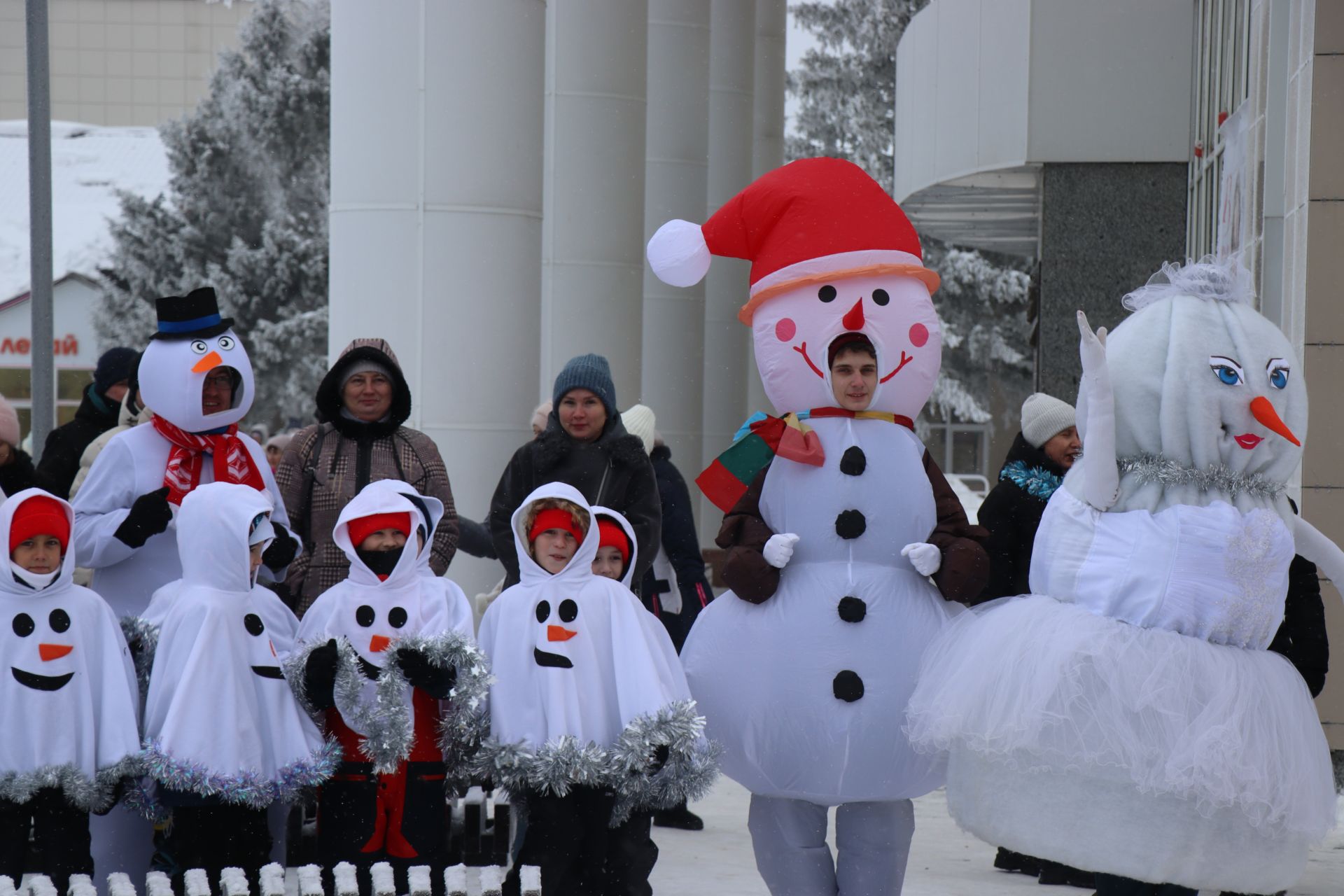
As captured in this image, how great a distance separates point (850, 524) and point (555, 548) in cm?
92

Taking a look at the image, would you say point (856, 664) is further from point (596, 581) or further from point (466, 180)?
point (466, 180)

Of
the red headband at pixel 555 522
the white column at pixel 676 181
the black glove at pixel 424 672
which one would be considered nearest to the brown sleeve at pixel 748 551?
the red headband at pixel 555 522

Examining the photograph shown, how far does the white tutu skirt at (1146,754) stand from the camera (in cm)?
400

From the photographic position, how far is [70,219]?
4662cm

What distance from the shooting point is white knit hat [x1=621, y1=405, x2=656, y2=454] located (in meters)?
7.39

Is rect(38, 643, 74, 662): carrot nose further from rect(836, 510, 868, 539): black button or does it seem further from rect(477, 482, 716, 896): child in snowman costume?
rect(836, 510, 868, 539): black button

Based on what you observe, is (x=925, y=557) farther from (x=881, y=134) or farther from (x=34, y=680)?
(x=881, y=134)

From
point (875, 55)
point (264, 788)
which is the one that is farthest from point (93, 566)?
point (875, 55)

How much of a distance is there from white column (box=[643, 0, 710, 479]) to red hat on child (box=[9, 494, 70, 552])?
12.4 m

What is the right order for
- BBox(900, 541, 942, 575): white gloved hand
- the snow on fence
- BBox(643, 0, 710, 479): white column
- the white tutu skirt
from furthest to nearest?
1. BBox(643, 0, 710, 479): white column
2. BBox(900, 541, 942, 575): white gloved hand
3. the snow on fence
4. the white tutu skirt

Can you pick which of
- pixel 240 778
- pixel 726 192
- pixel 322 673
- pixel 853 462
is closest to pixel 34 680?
pixel 240 778

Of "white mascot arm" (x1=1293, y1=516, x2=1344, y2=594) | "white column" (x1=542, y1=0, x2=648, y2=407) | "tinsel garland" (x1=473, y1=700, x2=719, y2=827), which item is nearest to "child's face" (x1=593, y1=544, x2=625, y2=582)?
"tinsel garland" (x1=473, y1=700, x2=719, y2=827)

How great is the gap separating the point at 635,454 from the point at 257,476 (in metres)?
1.47

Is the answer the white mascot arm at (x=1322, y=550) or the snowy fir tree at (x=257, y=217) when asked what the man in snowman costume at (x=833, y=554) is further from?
the snowy fir tree at (x=257, y=217)
